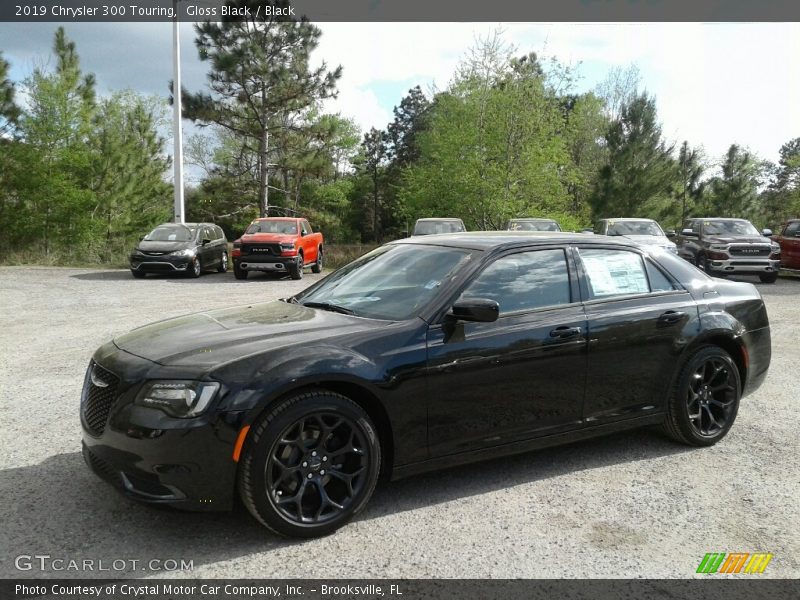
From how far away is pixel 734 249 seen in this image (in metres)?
19.1

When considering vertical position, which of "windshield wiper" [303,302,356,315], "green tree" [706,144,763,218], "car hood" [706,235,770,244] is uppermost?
"green tree" [706,144,763,218]

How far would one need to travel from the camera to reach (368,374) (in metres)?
3.40

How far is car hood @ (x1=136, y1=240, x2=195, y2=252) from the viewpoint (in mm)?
19188

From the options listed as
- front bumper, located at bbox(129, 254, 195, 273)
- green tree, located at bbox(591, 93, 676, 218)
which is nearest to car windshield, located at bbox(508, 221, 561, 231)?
Answer: front bumper, located at bbox(129, 254, 195, 273)

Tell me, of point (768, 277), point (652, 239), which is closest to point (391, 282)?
point (652, 239)

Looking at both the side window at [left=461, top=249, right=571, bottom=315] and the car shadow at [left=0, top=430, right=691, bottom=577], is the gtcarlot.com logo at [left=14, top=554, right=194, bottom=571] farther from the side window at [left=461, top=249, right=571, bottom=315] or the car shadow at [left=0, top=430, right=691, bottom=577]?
the side window at [left=461, top=249, right=571, bottom=315]

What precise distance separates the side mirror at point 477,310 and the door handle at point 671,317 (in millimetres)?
1549

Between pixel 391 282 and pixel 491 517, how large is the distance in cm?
158

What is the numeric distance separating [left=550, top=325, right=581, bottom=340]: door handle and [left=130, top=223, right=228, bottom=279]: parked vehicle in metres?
17.0

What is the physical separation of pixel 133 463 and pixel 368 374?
1.23 metres

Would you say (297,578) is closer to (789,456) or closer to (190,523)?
(190,523)

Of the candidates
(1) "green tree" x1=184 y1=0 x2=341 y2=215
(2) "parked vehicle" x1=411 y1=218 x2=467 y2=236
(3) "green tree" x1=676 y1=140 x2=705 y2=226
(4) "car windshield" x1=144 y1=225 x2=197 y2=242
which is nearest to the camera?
(4) "car windshield" x1=144 y1=225 x2=197 y2=242

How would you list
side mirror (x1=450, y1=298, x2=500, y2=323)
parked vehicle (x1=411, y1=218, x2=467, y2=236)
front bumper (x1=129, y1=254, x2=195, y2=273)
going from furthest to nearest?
1. parked vehicle (x1=411, y1=218, x2=467, y2=236)
2. front bumper (x1=129, y1=254, x2=195, y2=273)
3. side mirror (x1=450, y1=298, x2=500, y2=323)

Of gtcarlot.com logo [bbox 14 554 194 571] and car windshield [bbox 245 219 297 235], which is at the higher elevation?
car windshield [bbox 245 219 297 235]
